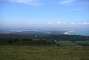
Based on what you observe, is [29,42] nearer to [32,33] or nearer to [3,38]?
[32,33]

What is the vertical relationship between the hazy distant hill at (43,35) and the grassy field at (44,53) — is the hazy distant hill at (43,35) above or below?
above

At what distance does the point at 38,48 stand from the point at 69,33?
2.03 ft

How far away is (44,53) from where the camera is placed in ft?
8.08

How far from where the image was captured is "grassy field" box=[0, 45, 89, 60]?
2418mm

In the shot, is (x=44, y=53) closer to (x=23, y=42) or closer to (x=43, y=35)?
(x=43, y=35)

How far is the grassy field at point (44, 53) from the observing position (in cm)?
242

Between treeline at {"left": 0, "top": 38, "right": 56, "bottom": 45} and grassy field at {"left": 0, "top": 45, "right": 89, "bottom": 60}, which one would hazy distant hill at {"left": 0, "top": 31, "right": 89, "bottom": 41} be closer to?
treeline at {"left": 0, "top": 38, "right": 56, "bottom": 45}

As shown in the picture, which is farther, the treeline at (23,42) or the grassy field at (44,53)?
the treeline at (23,42)

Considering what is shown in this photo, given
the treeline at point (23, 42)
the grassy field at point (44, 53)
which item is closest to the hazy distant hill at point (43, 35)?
the treeline at point (23, 42)

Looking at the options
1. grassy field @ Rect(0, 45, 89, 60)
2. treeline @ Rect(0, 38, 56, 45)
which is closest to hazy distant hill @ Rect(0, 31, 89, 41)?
treeline @ Rect(0, 38, 56, 45)

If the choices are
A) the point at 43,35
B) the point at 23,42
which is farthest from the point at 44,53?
the point at 23,42

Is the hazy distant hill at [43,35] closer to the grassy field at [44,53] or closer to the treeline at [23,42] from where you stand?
the treeline at [23,42]

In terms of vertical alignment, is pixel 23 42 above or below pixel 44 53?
above

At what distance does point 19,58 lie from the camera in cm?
240
